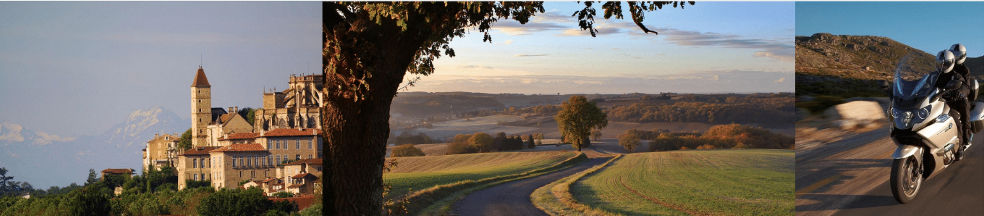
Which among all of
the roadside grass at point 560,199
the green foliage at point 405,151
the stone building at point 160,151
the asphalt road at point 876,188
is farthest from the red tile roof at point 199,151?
the green foliage at point 405,151

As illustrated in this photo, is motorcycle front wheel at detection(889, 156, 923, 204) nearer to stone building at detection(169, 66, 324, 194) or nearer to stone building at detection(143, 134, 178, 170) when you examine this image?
stone building at detection(169, 66, 324, 194)

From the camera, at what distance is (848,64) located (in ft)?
102

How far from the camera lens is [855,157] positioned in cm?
879

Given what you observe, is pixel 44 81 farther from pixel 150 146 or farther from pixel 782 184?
pixel 782 184

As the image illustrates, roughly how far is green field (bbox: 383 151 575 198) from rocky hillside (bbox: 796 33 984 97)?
5.88 m

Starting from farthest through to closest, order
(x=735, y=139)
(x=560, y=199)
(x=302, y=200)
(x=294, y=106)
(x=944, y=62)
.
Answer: (x=735, y=139), (x=560, y=199), (x=302, y=200), (x=294, y=106), (x=944, y=62)

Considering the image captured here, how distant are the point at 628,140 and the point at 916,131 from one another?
8.75 meters

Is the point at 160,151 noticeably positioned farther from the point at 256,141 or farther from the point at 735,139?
the point at 735,139

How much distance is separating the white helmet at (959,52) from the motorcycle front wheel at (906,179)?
1216 millimetres

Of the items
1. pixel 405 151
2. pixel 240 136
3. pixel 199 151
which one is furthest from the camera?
pixel 405 151

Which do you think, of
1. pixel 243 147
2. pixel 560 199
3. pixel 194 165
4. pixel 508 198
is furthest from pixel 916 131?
pixel 508 198

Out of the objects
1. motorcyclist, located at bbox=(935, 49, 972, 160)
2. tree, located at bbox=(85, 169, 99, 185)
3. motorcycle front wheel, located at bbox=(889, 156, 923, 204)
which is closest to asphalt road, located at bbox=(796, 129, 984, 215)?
motorcycle front wheel, located at bbox=(889, 156, 923, 204)

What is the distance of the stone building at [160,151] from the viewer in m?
6.80

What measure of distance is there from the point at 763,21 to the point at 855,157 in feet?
16.0
